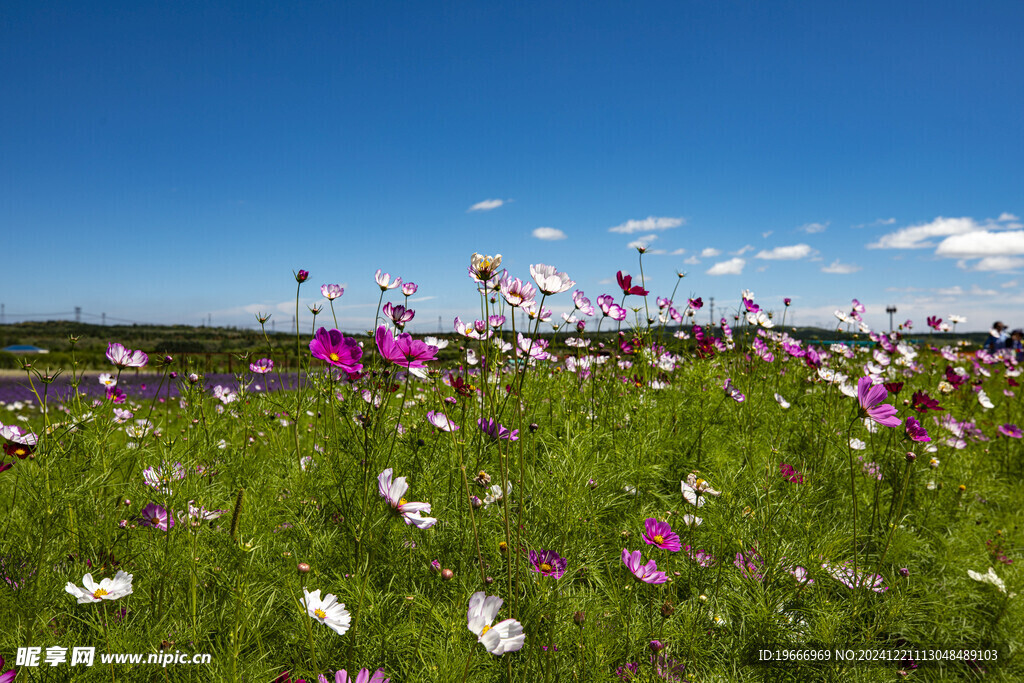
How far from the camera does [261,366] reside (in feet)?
11.4

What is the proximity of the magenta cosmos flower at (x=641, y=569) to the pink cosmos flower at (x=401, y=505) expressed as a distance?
0.50 m

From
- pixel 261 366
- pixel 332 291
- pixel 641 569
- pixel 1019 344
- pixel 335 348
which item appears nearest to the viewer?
pixel 335 348

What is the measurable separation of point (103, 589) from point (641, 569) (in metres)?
1.24

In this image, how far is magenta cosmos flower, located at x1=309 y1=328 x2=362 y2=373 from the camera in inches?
41.6

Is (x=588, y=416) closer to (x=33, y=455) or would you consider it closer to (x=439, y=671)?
(x=439, y=671)

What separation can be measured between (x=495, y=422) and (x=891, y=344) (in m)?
4.68

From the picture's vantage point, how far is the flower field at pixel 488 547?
1.16m

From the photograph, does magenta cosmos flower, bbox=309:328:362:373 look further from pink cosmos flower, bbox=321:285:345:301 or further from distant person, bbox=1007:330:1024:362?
distant person, bbox=1007:330:1024:362

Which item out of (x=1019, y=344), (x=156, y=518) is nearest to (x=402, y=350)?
(x=156, y=518)

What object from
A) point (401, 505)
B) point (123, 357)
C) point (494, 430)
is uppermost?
point (123, 357)

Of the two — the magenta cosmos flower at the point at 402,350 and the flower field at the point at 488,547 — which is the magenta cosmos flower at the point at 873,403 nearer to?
the flower field at the point at 488,547

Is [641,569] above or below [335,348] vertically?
below

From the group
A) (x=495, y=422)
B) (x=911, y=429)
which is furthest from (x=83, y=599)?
(x=911, y=429)

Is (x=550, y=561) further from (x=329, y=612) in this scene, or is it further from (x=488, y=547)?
(x=329, y=612)
